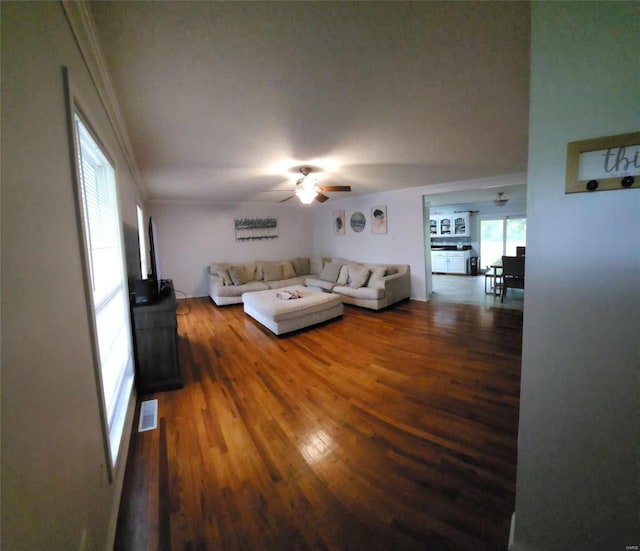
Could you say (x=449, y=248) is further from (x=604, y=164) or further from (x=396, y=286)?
(x=604, y=164)

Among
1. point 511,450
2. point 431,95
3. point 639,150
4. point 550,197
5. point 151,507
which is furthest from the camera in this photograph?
point 431,95

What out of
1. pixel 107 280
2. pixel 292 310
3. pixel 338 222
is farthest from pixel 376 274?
pixel 107 280

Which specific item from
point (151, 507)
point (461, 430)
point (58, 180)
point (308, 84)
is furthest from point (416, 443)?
point (308, 84)

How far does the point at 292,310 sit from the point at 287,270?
3.12 metres

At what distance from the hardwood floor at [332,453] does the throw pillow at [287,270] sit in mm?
3592

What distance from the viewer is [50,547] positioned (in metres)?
0.67

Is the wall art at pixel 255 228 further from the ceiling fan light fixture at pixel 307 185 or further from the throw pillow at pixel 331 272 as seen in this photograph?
the ceiling fan light fixture at pixel 307 185

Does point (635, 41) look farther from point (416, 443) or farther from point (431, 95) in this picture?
point (416, 443)

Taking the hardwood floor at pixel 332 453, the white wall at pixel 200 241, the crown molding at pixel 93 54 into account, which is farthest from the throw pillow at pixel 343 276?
the crown molding at pixel 93 54

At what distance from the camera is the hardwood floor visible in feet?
4.08

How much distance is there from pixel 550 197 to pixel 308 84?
1.46 m

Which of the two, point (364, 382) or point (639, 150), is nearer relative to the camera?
point (639, 150)

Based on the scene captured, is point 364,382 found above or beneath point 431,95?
beneath

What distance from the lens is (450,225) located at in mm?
9445
